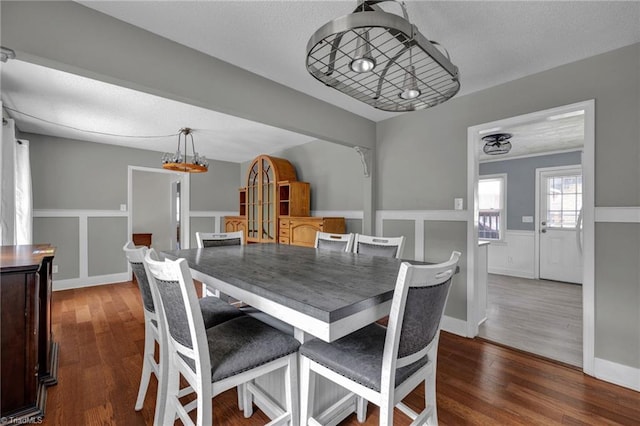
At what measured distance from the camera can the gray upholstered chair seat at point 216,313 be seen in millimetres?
1491

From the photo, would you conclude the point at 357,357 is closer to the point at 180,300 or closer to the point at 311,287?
the point at 311,287

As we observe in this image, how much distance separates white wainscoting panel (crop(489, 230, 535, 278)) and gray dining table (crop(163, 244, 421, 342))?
15.1 feet

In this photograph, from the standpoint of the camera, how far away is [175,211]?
6461 mm

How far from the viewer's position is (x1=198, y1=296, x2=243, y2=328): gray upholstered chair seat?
1.49m

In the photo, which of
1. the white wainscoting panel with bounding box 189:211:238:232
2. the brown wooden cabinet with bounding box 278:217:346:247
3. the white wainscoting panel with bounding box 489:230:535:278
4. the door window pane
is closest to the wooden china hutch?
the brown wooden cabinet with bounding box 278:217:346:247

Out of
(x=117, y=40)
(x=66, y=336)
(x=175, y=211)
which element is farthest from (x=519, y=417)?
(x=175, y=211)

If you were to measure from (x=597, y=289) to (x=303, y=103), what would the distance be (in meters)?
2.74

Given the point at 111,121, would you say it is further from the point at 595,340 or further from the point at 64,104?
the point at 595,340

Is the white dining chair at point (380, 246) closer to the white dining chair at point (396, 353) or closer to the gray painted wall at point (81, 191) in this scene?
the white dining chair at point (396, 353)

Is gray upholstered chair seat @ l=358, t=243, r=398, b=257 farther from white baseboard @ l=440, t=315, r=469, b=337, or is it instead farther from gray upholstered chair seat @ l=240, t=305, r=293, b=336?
white baseboard @ l=440, t=315, r=469, b=337

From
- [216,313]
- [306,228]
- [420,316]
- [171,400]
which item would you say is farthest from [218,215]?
[420,316]

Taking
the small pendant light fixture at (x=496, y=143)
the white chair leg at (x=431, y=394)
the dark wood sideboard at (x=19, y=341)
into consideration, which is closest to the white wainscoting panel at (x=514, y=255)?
the small pendant light fixture at (x=496, y=143)

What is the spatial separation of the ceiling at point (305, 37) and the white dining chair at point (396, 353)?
146 centimetres

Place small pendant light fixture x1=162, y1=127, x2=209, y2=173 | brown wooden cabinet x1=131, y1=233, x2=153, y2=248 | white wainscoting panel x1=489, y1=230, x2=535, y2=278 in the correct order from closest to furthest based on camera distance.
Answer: small pendant light fixture x1=162, y1=127, x2=209, y2=173, white wainscoting panel x1=489, y1=230, x2=535, y2=278, brown wooden cabinet x1=131, y1=233, x2=153, y2=248
